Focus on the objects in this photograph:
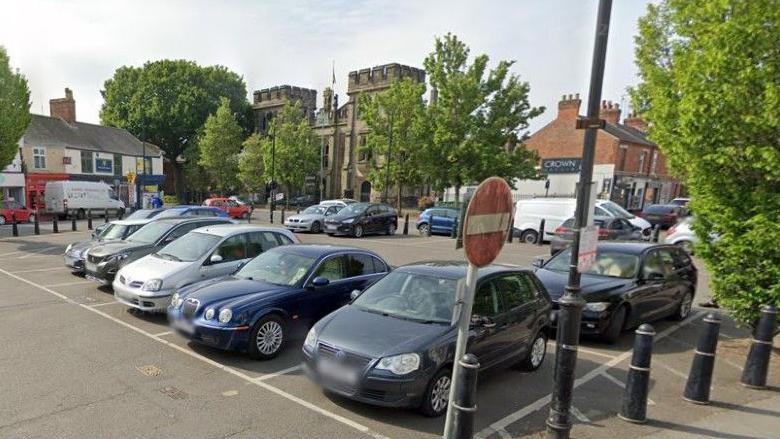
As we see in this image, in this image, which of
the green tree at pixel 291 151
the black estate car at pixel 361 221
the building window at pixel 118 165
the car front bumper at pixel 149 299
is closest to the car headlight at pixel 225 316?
the car front bumper at pixel 149 299

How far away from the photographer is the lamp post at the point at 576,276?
445 cm

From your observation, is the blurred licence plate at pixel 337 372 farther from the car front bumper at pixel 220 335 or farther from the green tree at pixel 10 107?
the green tree at pixel 10 107

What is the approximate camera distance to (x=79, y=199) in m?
31.2

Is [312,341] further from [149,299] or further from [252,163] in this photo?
[252,163]

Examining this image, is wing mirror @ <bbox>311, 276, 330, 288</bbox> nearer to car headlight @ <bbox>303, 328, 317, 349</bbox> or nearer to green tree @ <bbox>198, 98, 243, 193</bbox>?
car headlight @ <bbox>303, 328, 317, 349</bbox>

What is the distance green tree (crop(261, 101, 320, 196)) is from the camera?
44.5 m

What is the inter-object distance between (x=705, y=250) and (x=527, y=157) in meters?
27.4

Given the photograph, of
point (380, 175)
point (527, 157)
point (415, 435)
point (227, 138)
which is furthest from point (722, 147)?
point (227, 138)

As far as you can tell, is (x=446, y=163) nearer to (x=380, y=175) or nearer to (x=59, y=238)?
(x=380, y=175)

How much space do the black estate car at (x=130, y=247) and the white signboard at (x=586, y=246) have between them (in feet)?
28.8

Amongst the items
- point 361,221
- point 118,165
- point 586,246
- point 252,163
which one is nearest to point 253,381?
point 586,246

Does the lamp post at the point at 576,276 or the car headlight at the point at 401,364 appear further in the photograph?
the car headlight at the point at 401,364

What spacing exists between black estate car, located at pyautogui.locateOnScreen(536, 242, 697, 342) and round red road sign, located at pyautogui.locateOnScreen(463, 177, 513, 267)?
4188mm

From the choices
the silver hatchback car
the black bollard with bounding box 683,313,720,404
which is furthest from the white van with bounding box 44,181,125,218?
the black bollard with bounding box 683,313,720,404
